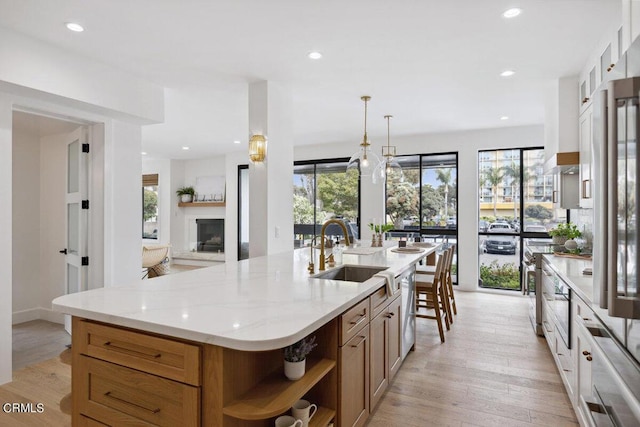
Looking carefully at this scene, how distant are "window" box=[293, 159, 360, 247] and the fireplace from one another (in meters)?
2.22

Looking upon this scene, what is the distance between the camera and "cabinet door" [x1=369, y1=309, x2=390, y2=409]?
86.3 inches

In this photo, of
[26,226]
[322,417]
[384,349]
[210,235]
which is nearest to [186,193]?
[210,235]

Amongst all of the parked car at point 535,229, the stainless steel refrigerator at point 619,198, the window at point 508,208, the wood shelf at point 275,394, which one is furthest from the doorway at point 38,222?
the parked car at point 535,229

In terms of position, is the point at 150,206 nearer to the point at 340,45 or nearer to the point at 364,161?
the point at 364,161

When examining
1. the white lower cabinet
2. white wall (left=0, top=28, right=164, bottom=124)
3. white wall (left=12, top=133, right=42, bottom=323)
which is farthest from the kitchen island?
white wall (left=12, top=133, right=42, bottom=323)

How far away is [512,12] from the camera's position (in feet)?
8.11

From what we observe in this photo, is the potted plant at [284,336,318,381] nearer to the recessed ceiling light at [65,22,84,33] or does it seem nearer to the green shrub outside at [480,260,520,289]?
the recessed ceiling light at [65,22,84,33]

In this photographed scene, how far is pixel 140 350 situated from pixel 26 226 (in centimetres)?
422

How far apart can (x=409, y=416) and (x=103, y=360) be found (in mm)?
1831

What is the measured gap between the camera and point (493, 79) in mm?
3779

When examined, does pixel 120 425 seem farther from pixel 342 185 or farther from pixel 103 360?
pixel 342 185

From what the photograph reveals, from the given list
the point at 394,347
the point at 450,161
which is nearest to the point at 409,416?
the point at 394,347

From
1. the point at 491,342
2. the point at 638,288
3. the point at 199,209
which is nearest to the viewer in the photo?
the point at 638,288

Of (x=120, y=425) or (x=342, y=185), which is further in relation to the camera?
(x=342, y=185)
